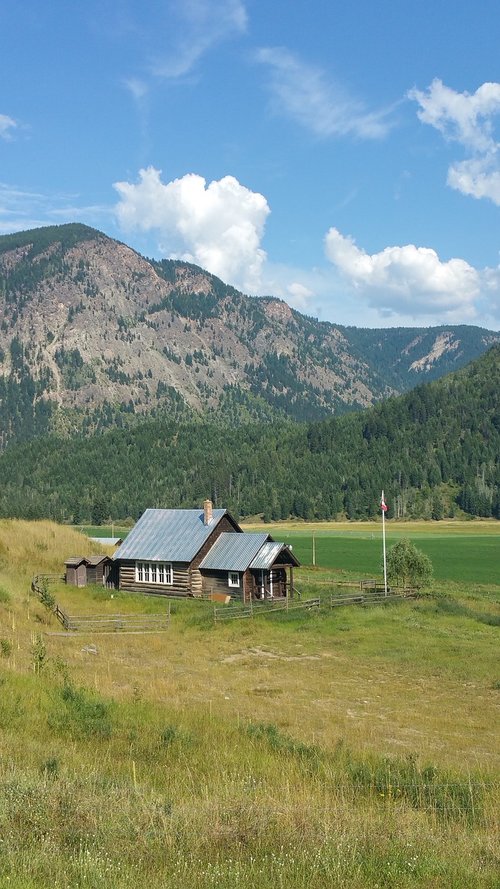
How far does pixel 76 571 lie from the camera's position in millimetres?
59062

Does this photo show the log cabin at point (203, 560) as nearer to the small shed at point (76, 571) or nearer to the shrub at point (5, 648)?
the small shed at point (76, 571)

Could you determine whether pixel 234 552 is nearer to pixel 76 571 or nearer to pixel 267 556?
pixel 267 556

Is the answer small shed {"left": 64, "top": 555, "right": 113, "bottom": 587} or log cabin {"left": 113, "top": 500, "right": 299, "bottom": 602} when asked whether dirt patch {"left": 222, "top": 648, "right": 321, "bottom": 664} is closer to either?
log cabin {"left": 113, "top": 500, "right": 299, "bottom": 602}

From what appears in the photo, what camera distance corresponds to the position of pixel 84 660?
88.9 feet

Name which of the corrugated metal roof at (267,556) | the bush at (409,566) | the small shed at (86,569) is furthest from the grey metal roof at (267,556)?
the small shed at (86,569)

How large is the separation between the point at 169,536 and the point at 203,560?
434cm

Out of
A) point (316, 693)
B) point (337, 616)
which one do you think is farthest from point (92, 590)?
point (316, 693)

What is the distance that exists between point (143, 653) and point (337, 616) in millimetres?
14942

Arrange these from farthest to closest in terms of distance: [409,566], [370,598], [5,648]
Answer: [409,566], [370,598], [5,648]

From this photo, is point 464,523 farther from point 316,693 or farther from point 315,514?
point 316,693

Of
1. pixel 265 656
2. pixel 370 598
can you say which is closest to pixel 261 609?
pixel 370 598

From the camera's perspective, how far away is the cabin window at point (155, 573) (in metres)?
55.2

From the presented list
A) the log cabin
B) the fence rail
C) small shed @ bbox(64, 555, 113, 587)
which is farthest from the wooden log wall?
the fence rail

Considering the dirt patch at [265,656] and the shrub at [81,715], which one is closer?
the shrub at [81,715]
